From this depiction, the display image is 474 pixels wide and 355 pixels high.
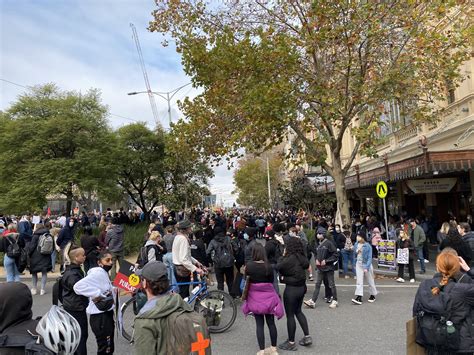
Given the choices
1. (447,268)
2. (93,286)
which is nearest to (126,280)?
(93,286)

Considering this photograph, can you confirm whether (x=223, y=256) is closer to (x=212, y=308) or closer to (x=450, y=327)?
(x=212, y=308)

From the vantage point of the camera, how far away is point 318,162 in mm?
13562

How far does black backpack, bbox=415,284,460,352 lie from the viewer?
11.3ft

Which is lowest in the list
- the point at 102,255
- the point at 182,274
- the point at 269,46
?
the point at 182,274

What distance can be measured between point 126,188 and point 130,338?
70.9 ft

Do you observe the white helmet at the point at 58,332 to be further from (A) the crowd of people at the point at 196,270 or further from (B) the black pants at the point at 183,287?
(B) the black pants at the point at 183,287

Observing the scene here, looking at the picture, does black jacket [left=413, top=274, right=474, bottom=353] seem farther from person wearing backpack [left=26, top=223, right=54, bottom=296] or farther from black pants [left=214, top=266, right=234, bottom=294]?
person wearing backpack [left=26, top=223, right=54, bottom=296]

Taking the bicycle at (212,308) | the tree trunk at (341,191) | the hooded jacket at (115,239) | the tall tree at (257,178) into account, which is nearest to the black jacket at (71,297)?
the bicycle at (212,308)

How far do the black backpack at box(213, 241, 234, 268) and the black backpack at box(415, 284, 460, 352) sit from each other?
197 inches

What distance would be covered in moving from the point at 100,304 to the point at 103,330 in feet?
1.19

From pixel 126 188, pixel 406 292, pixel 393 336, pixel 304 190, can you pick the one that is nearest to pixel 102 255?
pixel 393 336

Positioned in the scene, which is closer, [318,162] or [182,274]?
[182,274]

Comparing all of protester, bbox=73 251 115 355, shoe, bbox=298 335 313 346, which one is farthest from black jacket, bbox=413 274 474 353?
protester, bbox=73 251 115 355

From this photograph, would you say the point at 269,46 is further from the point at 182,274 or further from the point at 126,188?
the point at 126,188
